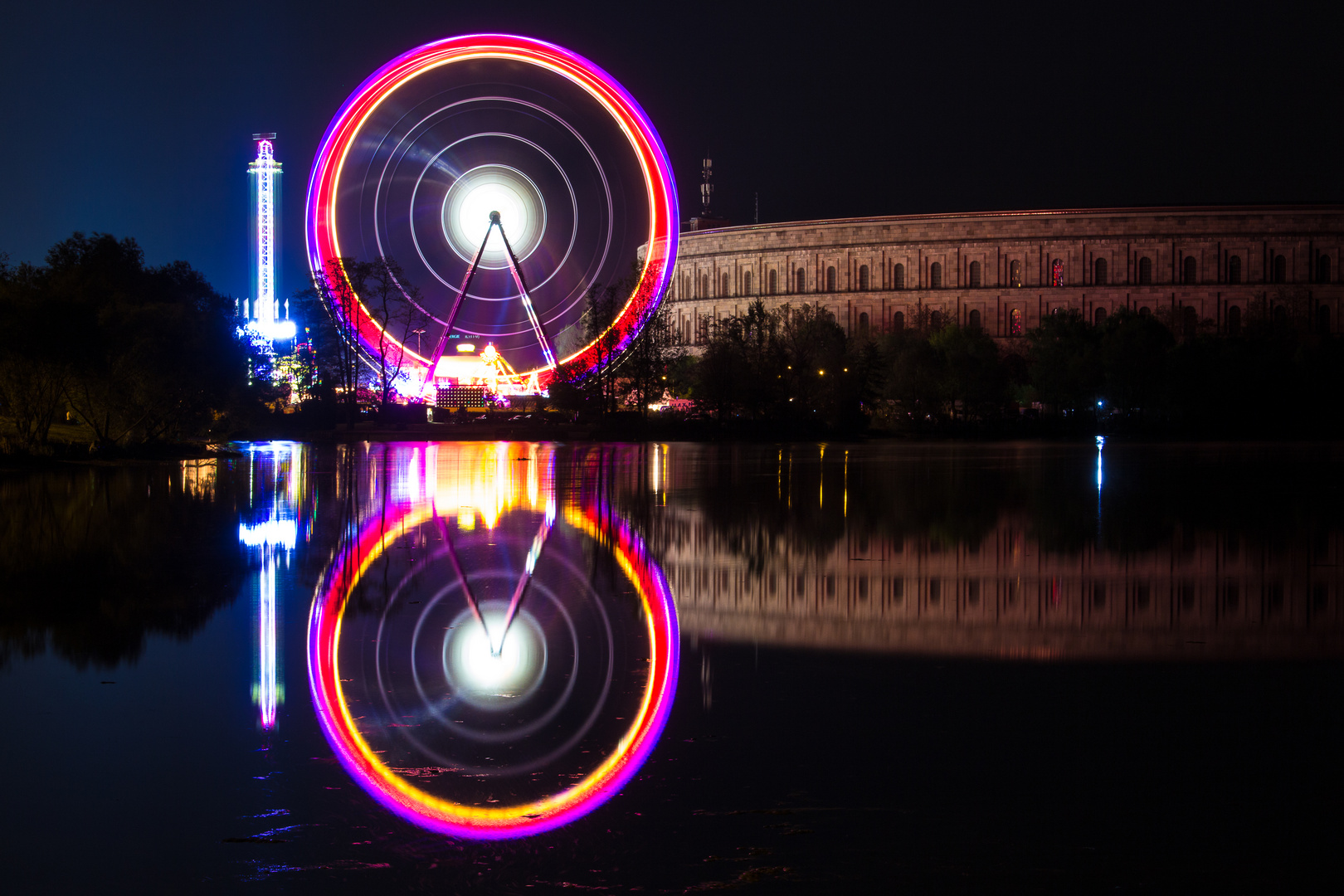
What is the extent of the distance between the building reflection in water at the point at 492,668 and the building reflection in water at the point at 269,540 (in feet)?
0.82

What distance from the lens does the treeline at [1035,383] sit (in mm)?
64500

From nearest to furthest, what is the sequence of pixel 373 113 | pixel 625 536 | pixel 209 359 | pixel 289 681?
pixel 289 681 → pixel 625 536 → pixel 209 359 → pixel 373 113

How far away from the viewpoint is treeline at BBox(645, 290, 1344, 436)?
2539 inches

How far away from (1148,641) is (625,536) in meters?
7.03

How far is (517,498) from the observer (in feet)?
64.8

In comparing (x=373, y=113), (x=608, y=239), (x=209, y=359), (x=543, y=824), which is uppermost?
(x=373, y=113)

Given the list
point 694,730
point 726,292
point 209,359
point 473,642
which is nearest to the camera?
point 694,730

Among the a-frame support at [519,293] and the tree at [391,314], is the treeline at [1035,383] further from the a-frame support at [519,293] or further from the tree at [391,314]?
the tree at [391,314]

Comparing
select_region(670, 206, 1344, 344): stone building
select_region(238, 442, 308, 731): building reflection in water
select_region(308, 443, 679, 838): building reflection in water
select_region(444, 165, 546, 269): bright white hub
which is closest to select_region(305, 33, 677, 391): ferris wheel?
select_region(444, 165, 546, 269): bright white hub

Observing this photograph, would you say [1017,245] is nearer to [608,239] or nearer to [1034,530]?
[608,239]

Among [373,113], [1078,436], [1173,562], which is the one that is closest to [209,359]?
[373,113]

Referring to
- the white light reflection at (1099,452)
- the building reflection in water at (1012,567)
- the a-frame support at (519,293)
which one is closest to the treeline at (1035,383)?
the white light reflection at (1099,452)

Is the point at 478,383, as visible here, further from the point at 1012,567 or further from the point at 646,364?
the point at 1012,567

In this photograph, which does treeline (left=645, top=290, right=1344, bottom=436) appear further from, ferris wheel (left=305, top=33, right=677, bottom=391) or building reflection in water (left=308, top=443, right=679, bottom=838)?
building reflection in water (left=308, top=443, right=679, bottom=838)
